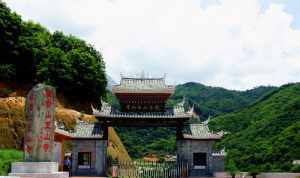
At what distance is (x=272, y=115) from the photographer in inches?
2114

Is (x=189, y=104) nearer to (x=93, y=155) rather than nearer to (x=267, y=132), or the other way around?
(x=267, y=132)

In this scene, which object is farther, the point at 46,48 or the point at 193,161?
the point at 46,48

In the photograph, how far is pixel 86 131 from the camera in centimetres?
2856

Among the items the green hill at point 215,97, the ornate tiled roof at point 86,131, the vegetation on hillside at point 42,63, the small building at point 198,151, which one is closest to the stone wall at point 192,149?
the small building at point 198,151

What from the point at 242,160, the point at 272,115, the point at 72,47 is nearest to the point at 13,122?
the point at 72,47

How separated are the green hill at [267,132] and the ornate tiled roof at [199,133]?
10.0 metres

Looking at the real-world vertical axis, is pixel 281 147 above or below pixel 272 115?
below

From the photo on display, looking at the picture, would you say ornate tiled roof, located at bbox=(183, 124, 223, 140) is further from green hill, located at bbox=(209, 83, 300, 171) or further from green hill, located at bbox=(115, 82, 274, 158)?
green hill, located at bbox=(115, 82, 274, 158)

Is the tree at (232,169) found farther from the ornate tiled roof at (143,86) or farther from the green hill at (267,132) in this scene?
the ornate tiled roof at (143,86)

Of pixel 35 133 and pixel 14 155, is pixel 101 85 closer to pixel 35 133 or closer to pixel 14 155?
pixel 14 155

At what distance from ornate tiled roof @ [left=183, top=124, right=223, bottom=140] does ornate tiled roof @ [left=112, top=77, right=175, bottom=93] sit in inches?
109

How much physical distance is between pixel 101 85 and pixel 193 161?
1877 centimetres

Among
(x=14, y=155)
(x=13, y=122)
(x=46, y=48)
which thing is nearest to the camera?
(x=14, y=155)

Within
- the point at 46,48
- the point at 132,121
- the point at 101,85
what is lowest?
the point at 132,121
